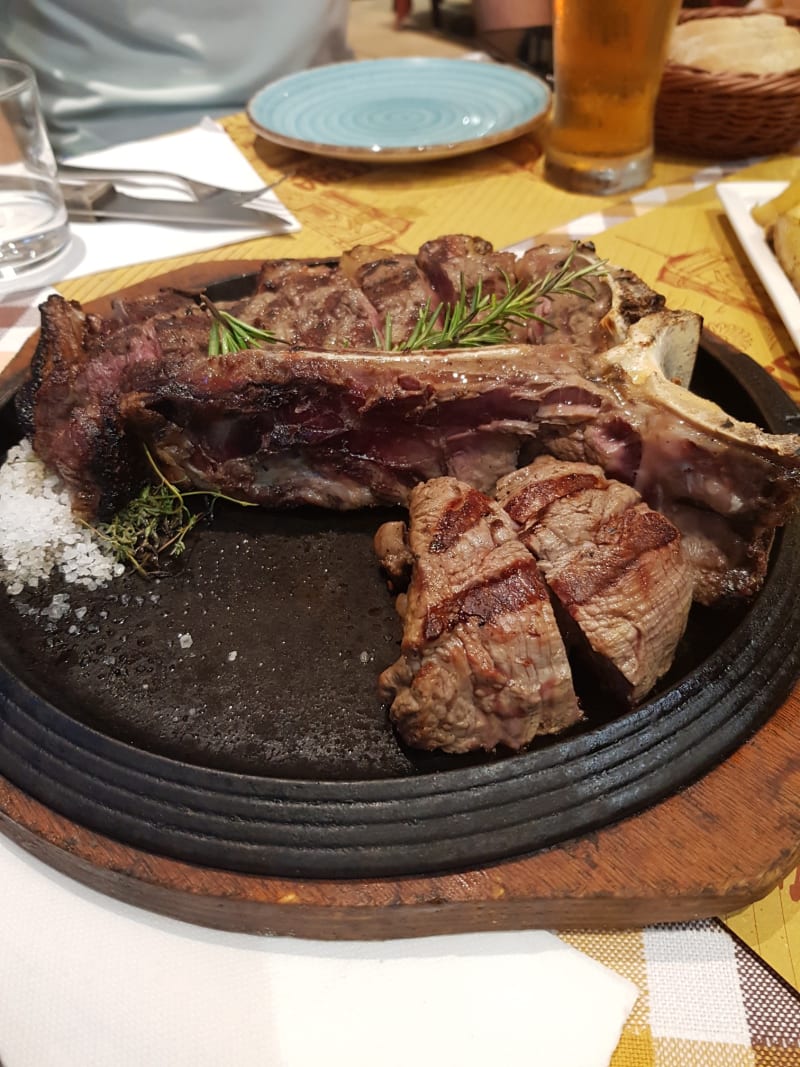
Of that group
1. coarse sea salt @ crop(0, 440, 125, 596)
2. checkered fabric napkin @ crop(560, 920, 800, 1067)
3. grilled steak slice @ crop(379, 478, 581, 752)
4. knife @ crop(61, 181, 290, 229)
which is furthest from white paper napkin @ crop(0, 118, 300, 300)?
checkered fabric napkin @ crop(560, 920, 800, 1067)

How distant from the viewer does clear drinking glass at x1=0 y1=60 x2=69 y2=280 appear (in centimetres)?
293

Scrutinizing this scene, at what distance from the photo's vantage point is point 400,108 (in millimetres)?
3836

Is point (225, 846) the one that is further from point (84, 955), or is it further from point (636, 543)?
point (636, 543)

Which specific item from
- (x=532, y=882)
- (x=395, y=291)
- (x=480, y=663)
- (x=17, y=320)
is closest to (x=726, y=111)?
(x=395, y=291)

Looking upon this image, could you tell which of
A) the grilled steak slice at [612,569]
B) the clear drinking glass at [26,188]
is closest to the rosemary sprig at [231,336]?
the grilled steak slice at [612,569]

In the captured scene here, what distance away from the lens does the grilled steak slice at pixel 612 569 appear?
1.48m

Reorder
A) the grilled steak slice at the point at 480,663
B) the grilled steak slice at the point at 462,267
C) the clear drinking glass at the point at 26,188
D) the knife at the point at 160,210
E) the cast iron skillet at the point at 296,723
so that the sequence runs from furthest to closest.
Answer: the knife at the point at 160,210, the clear drinking glass at the point at 26,188, the grilled steak slice at the point at 462,267, the grilled steak slice at the point at 480,663, the cast iron skillet at the point at 296,723

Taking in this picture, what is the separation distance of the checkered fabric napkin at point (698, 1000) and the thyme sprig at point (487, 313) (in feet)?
4.29

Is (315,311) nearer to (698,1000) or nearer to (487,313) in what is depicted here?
(487,313)

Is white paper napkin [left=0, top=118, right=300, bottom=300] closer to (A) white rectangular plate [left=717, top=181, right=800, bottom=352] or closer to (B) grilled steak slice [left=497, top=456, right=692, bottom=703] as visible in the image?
(A) white rectangular plate [left=717, top=181, right=800, bottom=352]

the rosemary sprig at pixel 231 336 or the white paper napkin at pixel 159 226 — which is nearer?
the rosemary sprig at pixel 231 336

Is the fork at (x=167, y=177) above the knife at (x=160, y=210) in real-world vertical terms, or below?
above

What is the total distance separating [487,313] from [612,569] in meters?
0.87

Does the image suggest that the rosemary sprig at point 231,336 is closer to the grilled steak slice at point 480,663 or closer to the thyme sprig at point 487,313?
the thyme sprig at point 487,313
